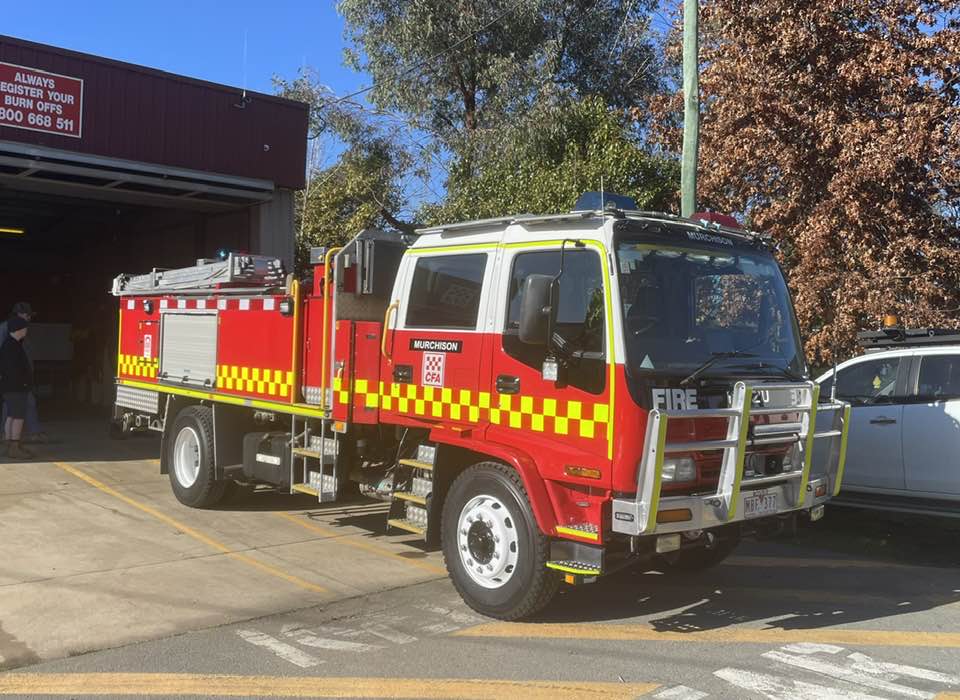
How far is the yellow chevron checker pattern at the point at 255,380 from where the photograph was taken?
25.8 feet

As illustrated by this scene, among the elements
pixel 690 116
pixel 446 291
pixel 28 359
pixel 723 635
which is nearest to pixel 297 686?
pixel 723 635

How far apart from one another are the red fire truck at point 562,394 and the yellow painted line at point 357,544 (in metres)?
0.68

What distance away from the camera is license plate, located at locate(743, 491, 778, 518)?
17.6 feet

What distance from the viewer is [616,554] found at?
5.24 m

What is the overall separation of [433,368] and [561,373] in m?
1.26

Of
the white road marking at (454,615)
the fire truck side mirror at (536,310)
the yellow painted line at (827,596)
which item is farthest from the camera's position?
Answer: the yellow painted line at (827,596)

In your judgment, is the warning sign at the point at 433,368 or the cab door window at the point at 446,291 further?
the warning sign at the point at 433,368

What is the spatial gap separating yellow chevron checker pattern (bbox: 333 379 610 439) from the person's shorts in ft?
23.8

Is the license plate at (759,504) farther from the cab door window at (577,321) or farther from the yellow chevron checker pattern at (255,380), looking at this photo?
the yellow chevron checker pattern at (255,380)

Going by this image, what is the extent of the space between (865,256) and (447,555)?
7.08 meters

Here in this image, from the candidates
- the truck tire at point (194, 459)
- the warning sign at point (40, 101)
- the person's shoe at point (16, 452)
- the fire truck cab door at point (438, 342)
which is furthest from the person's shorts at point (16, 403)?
the fire truck cab door at point (438, 342)

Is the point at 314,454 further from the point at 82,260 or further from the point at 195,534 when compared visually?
the point at 82,260

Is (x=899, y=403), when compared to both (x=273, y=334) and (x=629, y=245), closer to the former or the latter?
(x=629, y=245)

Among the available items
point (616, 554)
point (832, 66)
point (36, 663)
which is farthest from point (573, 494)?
point (832, 66)
